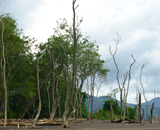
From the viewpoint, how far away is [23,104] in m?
32.7

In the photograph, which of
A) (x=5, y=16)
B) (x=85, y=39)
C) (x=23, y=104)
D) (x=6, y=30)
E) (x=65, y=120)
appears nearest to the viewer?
(x=65, y=120)

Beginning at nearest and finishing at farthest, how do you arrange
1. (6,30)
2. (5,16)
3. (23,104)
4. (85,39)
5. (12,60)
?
(6,30) → (5,16) → (12,60) → (85,39) → (23,104)

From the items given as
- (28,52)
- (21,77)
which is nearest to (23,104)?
(21,77)

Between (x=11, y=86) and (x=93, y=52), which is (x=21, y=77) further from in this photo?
(x=93, y=52)

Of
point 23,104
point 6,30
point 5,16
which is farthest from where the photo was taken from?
point 23,104

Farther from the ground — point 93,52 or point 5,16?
point 5,16

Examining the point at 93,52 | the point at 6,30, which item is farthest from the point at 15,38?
the point at 93,52

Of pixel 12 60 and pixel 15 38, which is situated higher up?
pixel 15 38

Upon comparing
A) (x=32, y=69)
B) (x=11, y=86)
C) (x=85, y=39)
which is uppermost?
(x=85, y=39)

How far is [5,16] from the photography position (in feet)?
82.6

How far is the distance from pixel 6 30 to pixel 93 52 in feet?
42.1

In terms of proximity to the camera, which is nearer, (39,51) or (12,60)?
(12,60)

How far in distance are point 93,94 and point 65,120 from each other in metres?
18.2

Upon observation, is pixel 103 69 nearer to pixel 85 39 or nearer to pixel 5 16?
pixel 85 39
